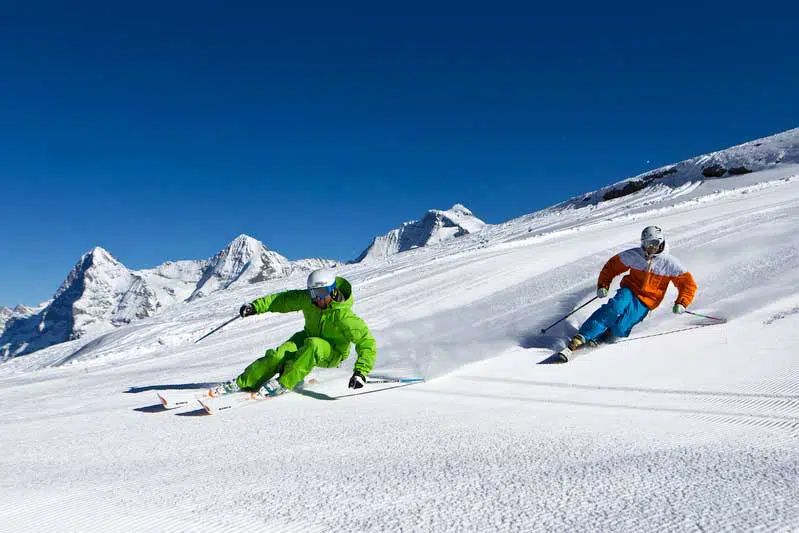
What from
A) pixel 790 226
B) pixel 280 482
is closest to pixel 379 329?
pixel 280 482

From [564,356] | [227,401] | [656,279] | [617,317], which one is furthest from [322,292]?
[656,279]

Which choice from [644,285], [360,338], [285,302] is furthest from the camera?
[644,285]

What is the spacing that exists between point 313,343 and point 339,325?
0.41 meters

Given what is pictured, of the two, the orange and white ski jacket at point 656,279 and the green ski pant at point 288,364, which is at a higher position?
the green ski pant at point 288,364

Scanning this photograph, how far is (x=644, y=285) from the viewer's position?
23.5ft

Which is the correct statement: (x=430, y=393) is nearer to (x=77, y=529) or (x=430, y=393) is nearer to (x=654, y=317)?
(x=77, y=529)

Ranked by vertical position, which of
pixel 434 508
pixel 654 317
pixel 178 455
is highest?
pixel 178 455

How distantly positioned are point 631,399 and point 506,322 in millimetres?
4565

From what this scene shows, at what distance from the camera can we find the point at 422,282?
1355 centimetres

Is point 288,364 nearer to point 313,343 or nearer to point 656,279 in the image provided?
point 313,343

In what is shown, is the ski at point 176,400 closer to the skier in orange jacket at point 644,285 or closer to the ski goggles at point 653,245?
the skier in orange jacket at point 644,285

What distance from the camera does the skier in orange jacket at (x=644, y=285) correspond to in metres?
6.86

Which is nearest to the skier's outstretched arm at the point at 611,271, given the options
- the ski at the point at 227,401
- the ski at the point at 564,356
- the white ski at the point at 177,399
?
the ski at the point at 564,356

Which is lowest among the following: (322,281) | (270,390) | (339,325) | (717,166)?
(270,390)
